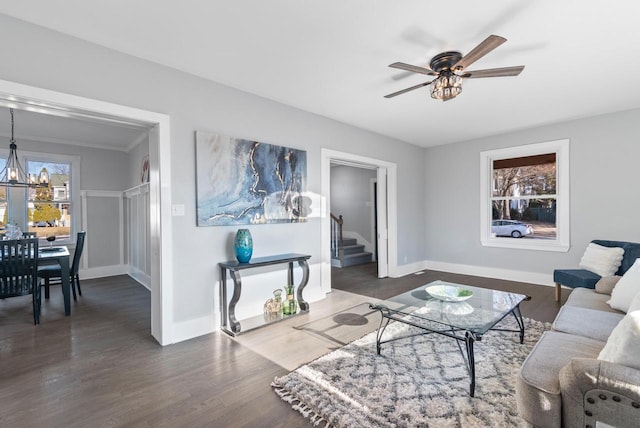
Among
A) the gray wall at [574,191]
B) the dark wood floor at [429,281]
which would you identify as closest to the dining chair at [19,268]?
the dark wood floor at [429,281]

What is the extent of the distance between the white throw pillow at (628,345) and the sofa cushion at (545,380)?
9.8 inches

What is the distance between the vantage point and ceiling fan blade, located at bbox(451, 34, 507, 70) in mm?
2006

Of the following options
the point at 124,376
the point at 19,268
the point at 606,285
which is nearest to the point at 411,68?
the point at 606,285

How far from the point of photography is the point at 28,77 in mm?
2211

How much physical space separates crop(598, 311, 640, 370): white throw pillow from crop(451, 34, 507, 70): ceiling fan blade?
172cm

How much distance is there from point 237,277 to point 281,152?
1.60 metres

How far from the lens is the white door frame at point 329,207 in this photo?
4328 mm

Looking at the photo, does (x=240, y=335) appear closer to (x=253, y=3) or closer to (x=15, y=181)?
(x=253, y=3)

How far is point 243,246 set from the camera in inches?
124

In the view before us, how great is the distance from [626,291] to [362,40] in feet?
9.22

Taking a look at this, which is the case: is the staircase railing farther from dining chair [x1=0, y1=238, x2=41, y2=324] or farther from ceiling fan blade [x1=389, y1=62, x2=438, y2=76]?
Answer: dining chair [x1=0, y1=238, x2=41, y2=324]

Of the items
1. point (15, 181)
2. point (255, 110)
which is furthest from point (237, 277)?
point (15, 181)

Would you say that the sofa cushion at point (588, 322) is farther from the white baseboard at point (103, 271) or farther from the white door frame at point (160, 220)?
the white baseboard at point (103, 271)

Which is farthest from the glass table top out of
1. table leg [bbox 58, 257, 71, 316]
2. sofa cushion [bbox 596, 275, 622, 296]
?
table leg [bbox 58, 257, 71, 316]
